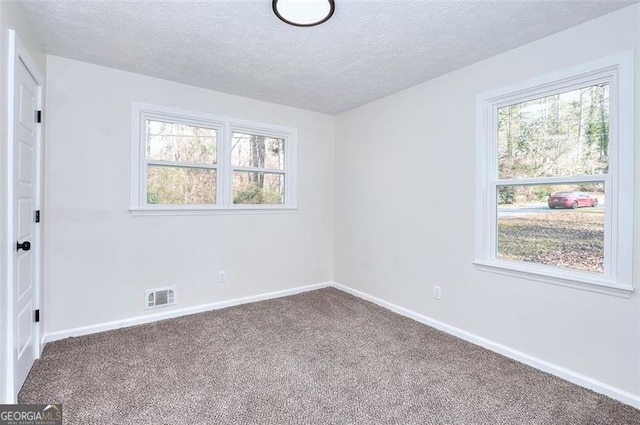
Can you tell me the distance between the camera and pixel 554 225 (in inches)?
95.1

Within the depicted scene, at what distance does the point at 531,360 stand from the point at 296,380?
1.81 metres

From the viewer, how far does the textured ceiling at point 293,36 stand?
2035 millimetres

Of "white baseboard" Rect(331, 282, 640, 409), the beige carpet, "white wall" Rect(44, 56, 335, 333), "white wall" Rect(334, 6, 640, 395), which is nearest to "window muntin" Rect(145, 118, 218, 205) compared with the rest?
"white wall" Rect(44, 56, 335, 333)

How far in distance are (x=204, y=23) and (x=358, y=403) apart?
2758 millimetres

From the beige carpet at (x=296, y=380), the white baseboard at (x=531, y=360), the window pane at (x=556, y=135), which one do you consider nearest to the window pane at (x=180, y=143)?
the beige carpet at (x=296, y=380)

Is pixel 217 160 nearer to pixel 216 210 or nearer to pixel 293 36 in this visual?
pixel 216 210

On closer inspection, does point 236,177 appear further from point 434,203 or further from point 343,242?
point 434,203

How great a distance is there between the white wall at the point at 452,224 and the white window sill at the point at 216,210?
92cm

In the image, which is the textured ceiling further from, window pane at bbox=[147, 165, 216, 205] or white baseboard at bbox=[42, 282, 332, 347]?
white baseboard at bbox=[42, 282, 332, 347]

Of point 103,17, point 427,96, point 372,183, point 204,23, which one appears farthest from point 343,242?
point 103,17

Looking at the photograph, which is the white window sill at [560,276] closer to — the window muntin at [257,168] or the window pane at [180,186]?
the window muntin at [257,168]

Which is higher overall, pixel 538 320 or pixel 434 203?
pixel 434 203

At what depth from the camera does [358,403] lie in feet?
6.42

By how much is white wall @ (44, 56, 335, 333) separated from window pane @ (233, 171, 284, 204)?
0.24 meters
